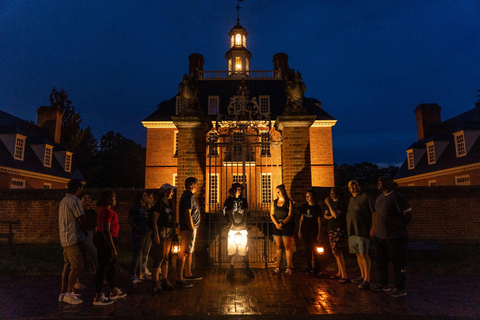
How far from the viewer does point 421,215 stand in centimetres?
1068

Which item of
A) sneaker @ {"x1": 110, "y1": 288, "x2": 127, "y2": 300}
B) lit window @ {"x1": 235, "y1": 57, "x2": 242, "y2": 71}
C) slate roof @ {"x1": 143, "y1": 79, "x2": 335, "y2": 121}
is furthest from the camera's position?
lit window @ {"x1": 235, "y1": 57, "x2": 242, "y2": 71}

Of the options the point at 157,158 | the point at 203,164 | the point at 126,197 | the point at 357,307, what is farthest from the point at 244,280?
the point at 157,158

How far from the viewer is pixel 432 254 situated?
7441mm

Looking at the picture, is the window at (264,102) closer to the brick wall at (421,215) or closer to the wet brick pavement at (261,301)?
the brick wall at (421,215)

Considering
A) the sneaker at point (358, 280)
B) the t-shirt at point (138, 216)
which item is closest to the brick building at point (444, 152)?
the sneaker at point (358, 280)

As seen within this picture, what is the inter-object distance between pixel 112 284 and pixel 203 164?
330cm

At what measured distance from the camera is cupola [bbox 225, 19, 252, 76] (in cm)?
3294

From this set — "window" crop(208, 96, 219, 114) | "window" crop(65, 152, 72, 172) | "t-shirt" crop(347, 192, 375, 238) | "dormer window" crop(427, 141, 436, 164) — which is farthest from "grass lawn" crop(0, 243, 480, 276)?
"window" crop(208, 96, 219, 114)

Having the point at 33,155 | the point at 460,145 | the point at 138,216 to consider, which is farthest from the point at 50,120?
the point at 460,145

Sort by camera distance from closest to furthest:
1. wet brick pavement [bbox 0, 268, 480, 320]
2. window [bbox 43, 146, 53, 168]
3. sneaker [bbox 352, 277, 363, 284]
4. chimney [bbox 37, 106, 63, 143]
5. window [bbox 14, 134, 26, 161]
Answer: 1. wet brick pavement [bbox 0, 268, 480, 320]
2. sneaker [bbox 352, 277, 363, 284]
3. window [bbox 14, 134, 26, 161]
4. window [bbox 43, 146, 53, 168]
5. chimney [bbox 37, 106, 63, 143]

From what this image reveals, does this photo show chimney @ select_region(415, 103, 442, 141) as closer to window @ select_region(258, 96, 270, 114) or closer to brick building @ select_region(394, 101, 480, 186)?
brick building @ select_region(394, 101, 480, 186)

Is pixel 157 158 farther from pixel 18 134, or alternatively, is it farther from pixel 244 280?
pixel 244 280

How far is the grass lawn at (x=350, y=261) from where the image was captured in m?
6.40

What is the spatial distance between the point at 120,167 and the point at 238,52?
2237cm
